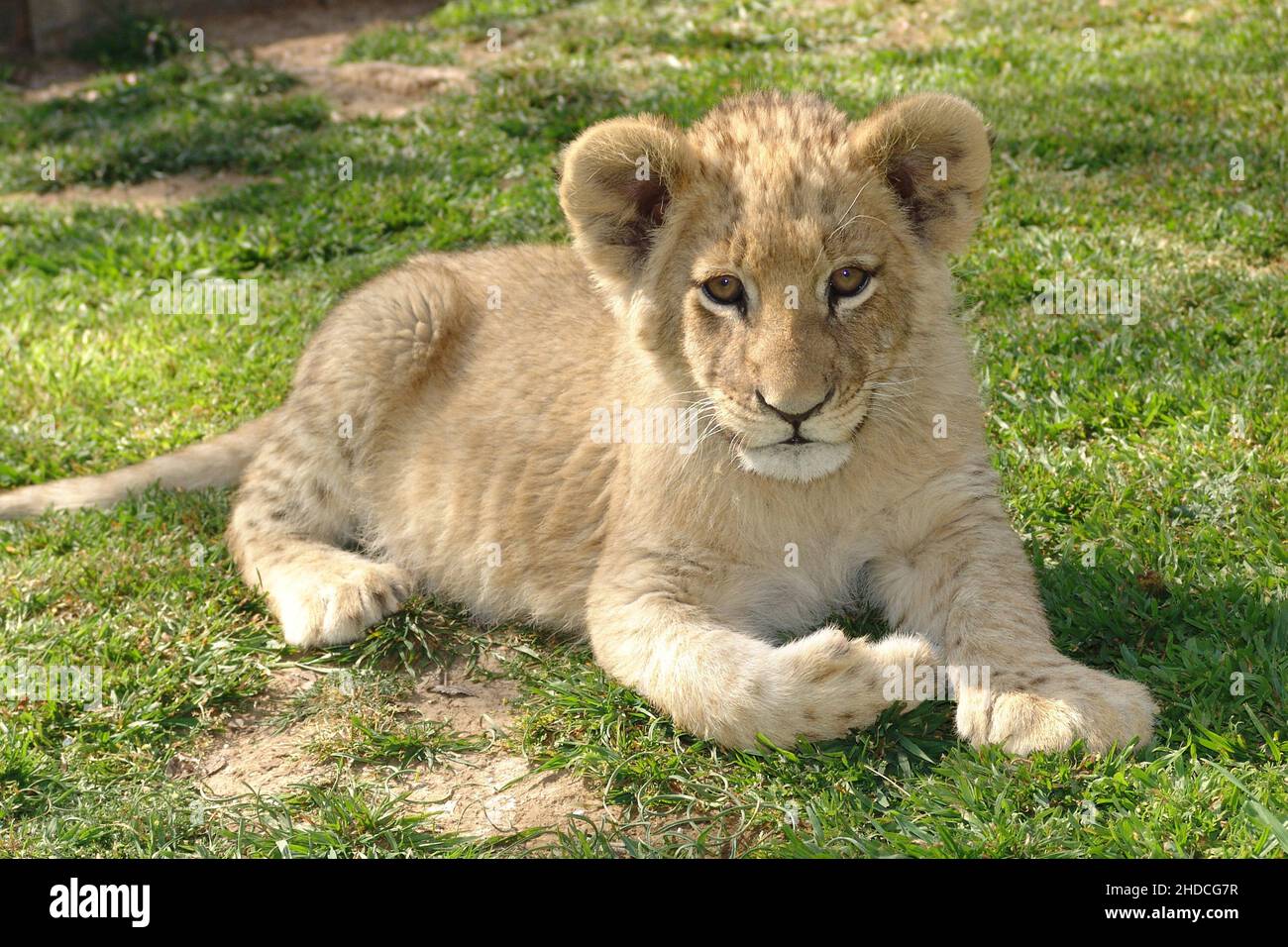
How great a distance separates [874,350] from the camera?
13.2 ft

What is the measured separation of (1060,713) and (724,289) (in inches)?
60.2

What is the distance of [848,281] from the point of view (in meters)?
3.99

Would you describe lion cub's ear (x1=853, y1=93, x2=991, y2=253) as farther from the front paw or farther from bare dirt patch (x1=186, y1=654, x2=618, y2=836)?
bare dirt patch (x1=186, y1=654, x2=618, y2=836)

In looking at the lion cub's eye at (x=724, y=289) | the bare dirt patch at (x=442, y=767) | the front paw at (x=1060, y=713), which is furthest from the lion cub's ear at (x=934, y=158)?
the bare dirt patch at (x=442, y=767)

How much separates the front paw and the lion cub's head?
83 centimetres

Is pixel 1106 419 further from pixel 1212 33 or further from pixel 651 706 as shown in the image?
pixel 1212 33

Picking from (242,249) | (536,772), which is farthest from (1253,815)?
(242,249)

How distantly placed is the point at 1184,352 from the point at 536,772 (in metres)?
3.49

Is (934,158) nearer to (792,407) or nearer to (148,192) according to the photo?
(792,407)

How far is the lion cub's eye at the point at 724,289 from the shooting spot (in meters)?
4.02

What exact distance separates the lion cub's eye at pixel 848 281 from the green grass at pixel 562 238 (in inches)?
45.7

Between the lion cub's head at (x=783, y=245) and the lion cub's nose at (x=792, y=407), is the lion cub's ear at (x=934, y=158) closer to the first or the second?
the lion cub's head at (x=783, y=245)

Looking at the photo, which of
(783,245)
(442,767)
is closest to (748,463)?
(783,245)

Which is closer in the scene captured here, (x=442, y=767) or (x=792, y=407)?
(x=792, y=407)
